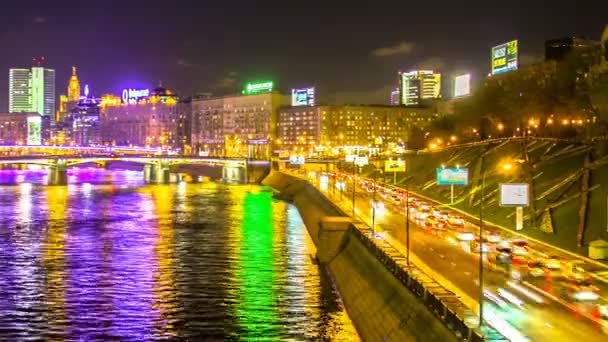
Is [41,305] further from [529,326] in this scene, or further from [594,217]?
[594,217]

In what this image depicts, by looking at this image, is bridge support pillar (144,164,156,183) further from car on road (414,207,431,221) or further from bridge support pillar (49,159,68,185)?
car on road (414,207,431,221)

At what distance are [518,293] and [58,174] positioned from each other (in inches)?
4618

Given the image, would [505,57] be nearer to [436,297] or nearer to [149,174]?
[149,174]

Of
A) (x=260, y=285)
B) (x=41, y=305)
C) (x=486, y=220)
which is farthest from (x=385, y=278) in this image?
(x=486, y=220)

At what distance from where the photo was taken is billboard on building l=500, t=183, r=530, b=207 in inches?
1606

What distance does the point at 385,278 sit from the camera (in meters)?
32.3

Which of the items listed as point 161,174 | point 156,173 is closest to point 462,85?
point 161,174

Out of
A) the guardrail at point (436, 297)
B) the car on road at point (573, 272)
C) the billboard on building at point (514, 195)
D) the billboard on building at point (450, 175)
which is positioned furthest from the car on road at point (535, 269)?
the billboard on building at point (450, 175)

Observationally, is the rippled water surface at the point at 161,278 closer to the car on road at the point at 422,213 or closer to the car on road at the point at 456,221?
the car on road at the point at 422,213

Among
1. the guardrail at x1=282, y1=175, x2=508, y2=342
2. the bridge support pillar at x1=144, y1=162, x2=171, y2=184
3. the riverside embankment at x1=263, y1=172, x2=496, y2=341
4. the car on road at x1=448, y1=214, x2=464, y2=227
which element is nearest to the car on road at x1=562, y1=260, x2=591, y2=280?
the guardrail at x1=282, y1=175, x2=508, y2=342

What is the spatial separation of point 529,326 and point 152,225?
49291mm

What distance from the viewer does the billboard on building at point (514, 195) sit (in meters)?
40.8

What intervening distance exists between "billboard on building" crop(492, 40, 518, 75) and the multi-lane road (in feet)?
294

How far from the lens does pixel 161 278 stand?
139 feet
